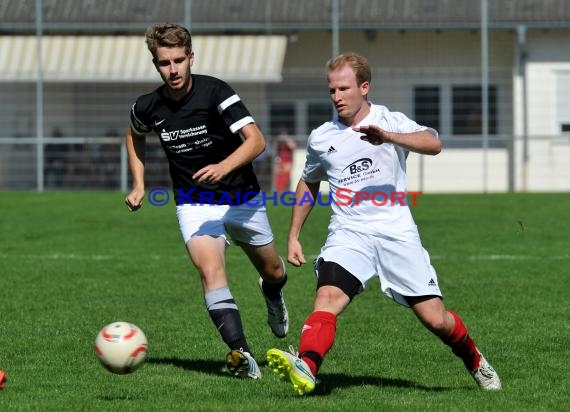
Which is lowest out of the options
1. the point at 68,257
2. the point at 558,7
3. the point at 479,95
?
the point at 68,257

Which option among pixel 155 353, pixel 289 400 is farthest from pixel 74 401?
pixel 155 353

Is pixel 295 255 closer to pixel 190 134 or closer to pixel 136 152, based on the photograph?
pixel 190 134

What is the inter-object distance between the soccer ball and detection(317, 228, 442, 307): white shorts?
1.10m

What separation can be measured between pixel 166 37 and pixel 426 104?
21387 millimetres

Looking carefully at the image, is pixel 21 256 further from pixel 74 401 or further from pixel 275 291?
pixel 74 401

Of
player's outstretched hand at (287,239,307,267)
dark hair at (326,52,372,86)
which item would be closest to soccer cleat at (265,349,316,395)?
player's outstretched hand at (287,239,307,267)

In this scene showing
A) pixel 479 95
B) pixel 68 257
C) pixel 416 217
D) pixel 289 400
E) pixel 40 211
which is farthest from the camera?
pixel 479 95

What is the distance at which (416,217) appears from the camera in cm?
2034

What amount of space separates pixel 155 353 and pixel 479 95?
834 inches

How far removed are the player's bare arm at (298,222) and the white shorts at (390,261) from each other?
218 millimetres

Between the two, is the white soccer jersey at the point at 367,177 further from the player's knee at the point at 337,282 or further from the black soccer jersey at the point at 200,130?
the black soccer jersey at the point at 200,130

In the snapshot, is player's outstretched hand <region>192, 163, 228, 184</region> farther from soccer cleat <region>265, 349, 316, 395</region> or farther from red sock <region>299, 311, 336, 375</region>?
soccer cleat <region>265, 349, 316, 395</region>

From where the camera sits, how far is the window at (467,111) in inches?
1114

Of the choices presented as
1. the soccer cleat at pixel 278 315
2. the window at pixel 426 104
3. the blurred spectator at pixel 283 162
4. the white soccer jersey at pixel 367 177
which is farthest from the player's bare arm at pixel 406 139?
the window at pixel 426 104
